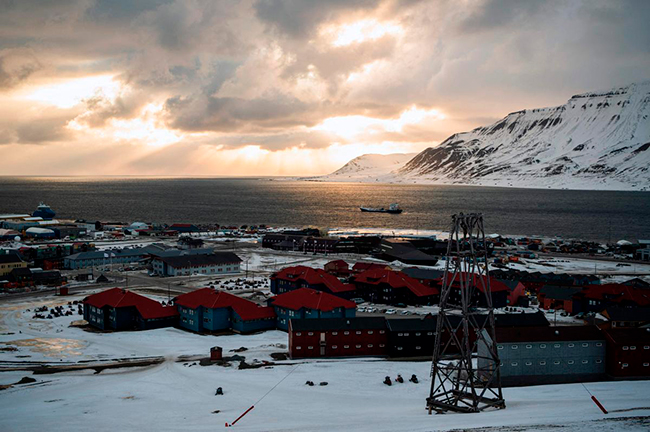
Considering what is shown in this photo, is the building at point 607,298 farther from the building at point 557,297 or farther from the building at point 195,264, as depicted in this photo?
the building at point 195,264

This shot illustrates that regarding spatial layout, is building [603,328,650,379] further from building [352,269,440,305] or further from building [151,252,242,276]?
building [151,252,242,276]

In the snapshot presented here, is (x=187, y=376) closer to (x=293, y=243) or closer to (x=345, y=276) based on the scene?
(x=345, y=276)

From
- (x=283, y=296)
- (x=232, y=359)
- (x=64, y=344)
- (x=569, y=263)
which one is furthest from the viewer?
(x=569, y=263)

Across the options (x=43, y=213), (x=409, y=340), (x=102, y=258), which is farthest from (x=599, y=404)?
(x=43, y=213)

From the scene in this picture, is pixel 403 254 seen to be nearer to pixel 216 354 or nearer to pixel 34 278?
pixel 34 278

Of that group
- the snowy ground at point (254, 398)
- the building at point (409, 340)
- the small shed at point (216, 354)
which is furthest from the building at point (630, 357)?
the small shed at point (216, 354)

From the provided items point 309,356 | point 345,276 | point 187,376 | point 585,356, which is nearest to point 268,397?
point 187,376

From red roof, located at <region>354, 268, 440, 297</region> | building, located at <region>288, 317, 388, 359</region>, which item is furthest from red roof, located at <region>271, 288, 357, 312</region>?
red roof, located at <region>354, 268, 440, 297</region>
